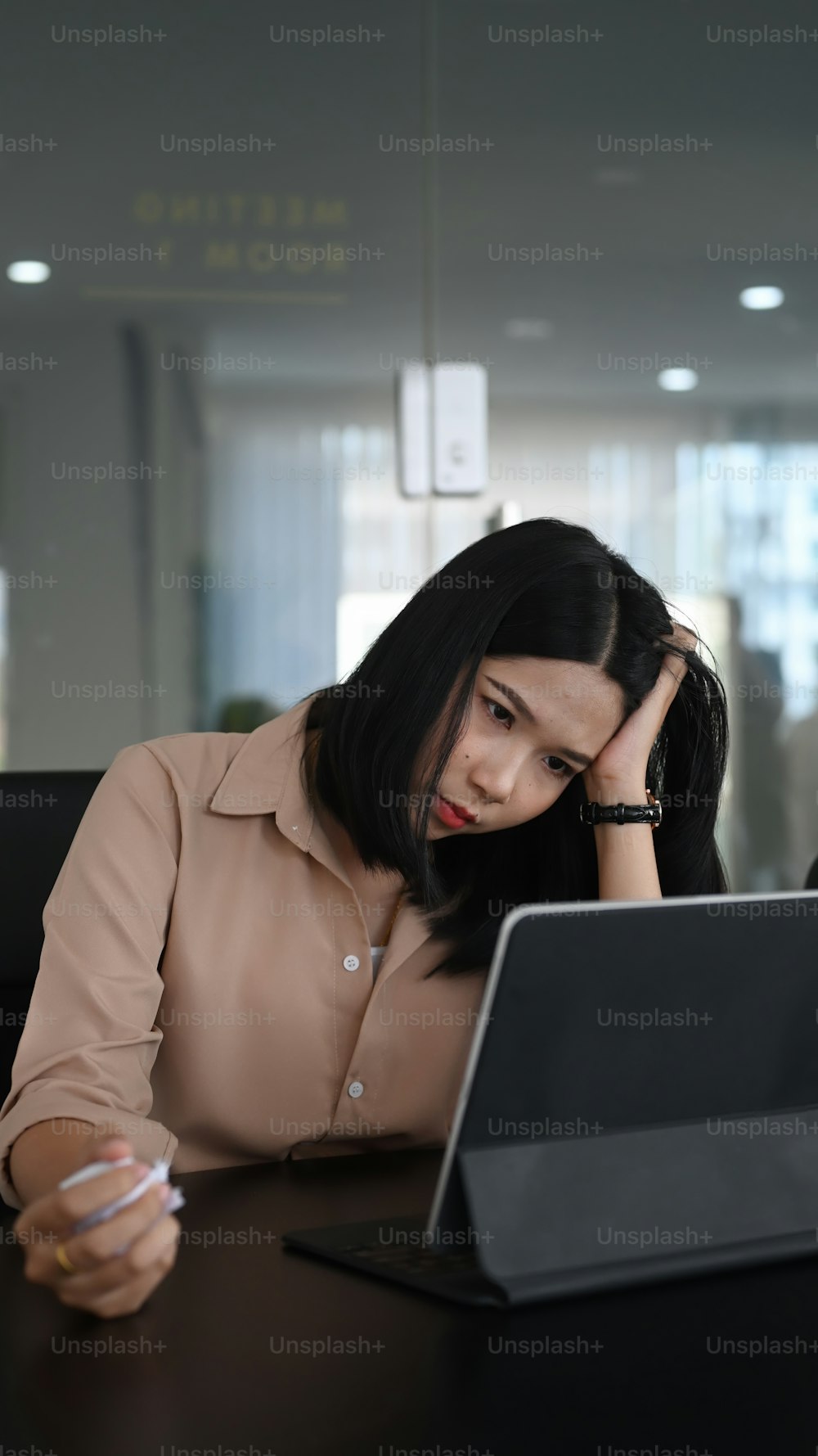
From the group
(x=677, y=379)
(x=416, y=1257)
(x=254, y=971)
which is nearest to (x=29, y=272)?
(x=677, y=379)

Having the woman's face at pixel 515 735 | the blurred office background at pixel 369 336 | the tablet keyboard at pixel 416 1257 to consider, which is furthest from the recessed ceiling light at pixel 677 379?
the tablet keyboard at pixel 416 1257

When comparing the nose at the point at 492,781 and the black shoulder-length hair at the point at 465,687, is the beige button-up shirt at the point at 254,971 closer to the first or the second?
the black shoulder-length hair at the point at 465,687

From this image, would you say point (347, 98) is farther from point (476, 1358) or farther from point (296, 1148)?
point (476, 1358)

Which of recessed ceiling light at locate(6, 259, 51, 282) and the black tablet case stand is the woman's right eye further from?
recessed ceiling light at locate(6, 259, 51, 282)

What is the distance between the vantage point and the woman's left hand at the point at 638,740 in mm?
1565

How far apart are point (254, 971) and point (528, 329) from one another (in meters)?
1.80

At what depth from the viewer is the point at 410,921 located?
1471mm

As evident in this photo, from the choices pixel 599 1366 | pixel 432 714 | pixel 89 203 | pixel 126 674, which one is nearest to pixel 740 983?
pixel 599 1366

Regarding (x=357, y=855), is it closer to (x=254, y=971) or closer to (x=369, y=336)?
(x=254, y=971)

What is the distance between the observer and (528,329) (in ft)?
9.38

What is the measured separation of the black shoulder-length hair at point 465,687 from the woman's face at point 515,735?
0.5 inches

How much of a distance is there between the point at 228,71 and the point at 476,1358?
8.31ft

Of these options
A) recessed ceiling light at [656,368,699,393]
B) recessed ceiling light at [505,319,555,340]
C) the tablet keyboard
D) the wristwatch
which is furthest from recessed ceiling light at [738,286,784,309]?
the tablet keyboard

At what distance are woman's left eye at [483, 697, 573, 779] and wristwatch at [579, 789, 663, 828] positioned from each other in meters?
0.09
